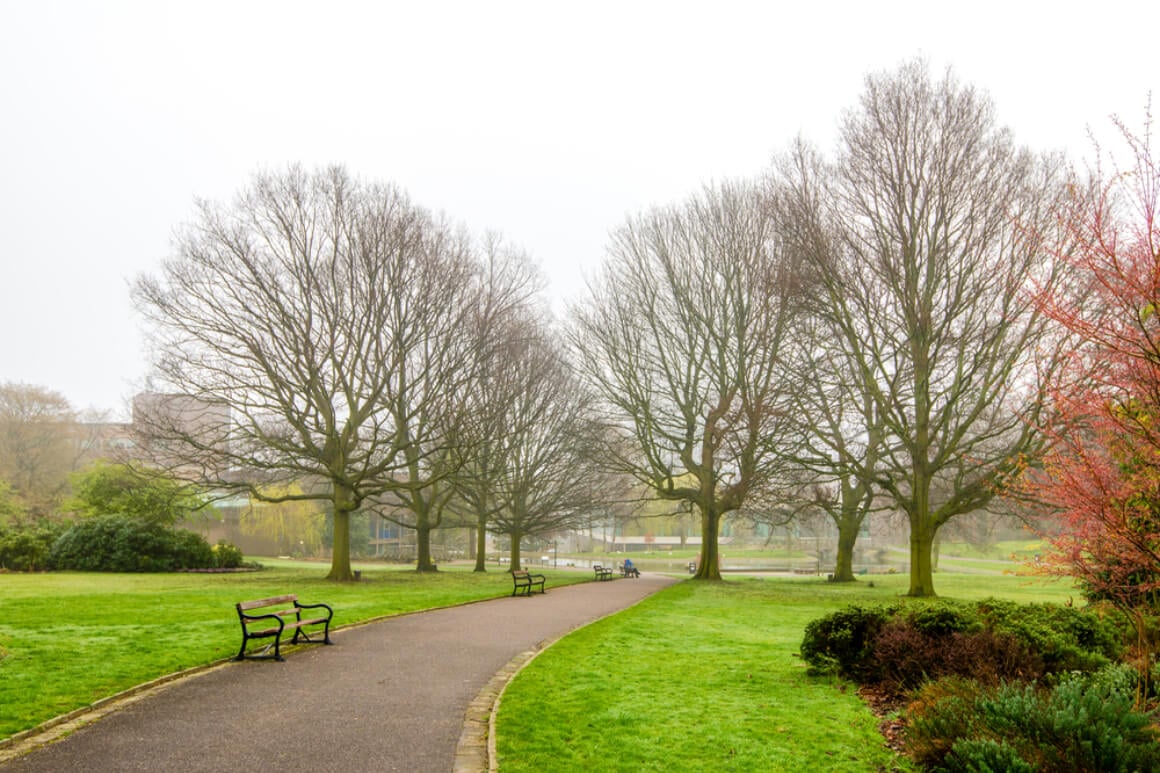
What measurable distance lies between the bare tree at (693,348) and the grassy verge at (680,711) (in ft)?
55.5

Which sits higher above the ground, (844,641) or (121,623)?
(844,641)

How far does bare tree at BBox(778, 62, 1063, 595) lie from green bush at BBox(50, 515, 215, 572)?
28.1 metres

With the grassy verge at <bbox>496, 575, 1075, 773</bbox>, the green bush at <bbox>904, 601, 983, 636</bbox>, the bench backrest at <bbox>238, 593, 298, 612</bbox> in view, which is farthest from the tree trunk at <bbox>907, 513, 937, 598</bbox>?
the bench backrest at <bbox>238, 593, 298, 612</bbox>

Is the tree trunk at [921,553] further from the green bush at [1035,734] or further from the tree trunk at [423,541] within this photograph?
the tree trunk at [423,541]

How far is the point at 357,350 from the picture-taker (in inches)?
1009

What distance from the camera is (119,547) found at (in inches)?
1226

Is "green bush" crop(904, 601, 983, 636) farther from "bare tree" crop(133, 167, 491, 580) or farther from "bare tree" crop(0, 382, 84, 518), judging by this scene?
"bare tree" crop(0, 382, 84, 518)

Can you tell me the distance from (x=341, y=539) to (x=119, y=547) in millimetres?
10992

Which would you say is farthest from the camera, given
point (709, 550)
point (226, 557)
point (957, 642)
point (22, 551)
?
point (226, 557)

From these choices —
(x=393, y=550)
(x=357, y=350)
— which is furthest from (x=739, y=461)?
(x=393, y=550)

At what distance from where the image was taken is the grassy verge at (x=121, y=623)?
27.3ft

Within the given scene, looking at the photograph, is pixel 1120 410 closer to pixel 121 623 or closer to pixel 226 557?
pixel 121 623

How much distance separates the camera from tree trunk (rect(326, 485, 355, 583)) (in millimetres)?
27031

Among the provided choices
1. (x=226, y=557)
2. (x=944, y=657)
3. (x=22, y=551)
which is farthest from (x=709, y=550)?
(x=22, y=551)
